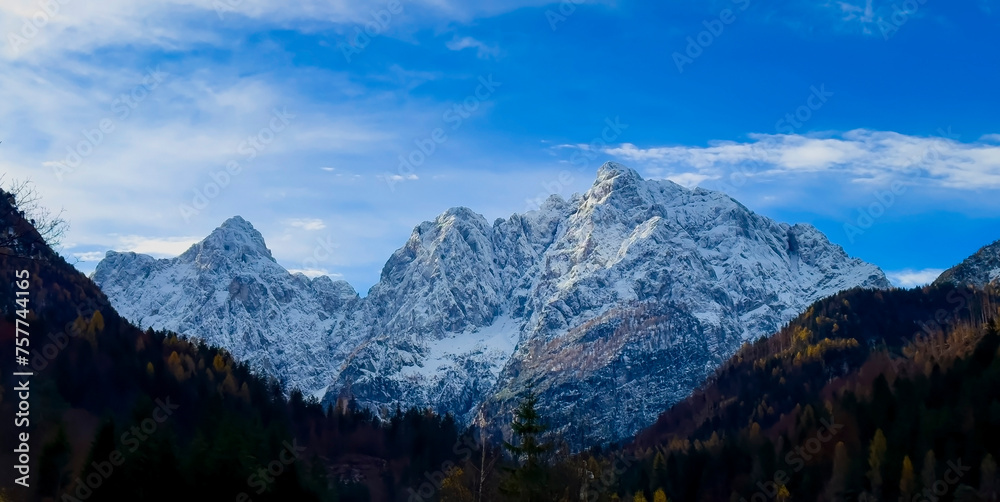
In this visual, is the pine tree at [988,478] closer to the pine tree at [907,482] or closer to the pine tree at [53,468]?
the pine tree at [907,482]

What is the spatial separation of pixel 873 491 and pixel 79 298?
135 meters

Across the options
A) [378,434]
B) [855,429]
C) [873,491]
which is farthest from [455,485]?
[378,434]

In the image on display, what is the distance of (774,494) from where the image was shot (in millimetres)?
105500

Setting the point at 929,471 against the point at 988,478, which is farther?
the point at 929,471

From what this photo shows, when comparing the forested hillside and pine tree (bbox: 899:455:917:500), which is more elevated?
the forested hillside

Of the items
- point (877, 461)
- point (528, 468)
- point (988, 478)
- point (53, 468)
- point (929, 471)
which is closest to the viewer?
point (53, 468)

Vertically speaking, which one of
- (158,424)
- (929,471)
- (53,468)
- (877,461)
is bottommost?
(929,471)

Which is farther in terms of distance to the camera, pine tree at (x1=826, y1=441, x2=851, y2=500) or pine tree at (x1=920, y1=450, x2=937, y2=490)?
pine tree at (x1=826, y1=441, x2=851, y2=500)

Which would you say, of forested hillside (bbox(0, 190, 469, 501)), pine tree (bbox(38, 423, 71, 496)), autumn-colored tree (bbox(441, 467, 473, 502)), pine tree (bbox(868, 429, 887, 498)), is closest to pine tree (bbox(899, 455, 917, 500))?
pine tree (bbox(868, 429, 887, 498))

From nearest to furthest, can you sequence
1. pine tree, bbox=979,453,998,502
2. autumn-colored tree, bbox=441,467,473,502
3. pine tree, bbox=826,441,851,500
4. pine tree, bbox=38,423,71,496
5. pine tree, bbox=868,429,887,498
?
pine tree, bbox=38,423,71,496 < autumn-colored tree, bbox=441,467,473,502 < pine tree, bbox=979,453,998,502 < pine tree, bbox=868,429,887,498 < pine tree, bbox=826,441,851,500

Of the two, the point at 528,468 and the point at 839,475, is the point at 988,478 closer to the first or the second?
the point at 839,475

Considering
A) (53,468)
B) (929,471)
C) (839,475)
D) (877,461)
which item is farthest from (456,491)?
(839,475)

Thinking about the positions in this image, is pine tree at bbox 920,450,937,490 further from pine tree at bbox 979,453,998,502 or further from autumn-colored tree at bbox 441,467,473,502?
autumn-colored tree at bbox 441,467,473,502

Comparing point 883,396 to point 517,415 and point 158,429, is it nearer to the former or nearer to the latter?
point 517,415
